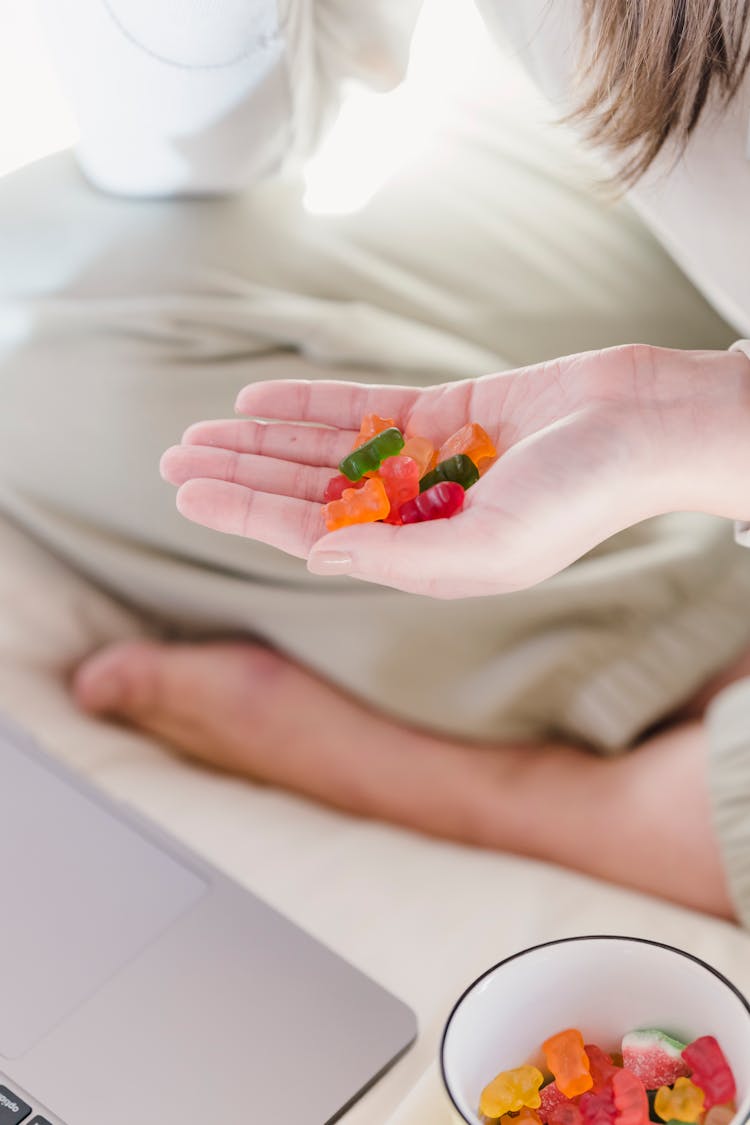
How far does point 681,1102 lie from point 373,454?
Answer: 0.39 meters

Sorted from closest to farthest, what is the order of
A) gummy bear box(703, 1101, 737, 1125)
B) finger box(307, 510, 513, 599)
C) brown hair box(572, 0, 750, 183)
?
gummy bear box(703, 1101, 737, 1125) → finger box(307, 510, 513, 599) → brown hair box(572, 0, 750, 183)

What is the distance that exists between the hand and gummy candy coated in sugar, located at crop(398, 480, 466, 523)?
5cm

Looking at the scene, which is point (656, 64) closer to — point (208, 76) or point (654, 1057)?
point (208, 76)

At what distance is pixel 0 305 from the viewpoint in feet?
3.13

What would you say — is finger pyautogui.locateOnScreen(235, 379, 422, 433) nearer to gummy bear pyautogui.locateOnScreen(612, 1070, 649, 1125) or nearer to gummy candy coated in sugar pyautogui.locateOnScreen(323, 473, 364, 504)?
gummy candy coated in sugar pyautogui.locateOnScreen(323, 473, 364, 504)

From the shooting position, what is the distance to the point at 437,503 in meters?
0.68

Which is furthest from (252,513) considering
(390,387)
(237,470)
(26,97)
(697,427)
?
(26,97)

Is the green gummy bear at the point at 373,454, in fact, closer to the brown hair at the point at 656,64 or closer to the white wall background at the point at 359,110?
the brown hair at the point at 656,64

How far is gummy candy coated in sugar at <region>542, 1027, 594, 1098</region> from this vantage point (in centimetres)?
50

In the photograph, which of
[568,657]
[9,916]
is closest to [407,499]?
[568,657]

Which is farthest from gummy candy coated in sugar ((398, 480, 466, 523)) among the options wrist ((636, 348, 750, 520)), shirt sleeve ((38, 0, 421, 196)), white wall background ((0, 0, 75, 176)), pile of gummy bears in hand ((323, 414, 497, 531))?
white wall background ((0, 0, 75, 176))

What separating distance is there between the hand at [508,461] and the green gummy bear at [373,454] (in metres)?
0.04

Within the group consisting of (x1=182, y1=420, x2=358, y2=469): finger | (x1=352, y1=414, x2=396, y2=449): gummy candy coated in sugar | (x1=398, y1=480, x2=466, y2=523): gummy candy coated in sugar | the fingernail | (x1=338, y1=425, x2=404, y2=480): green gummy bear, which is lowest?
(x1=398, y1=480, x2=466, y2=523): gummy candy coated in sugar

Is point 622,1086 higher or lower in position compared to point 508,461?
lower
